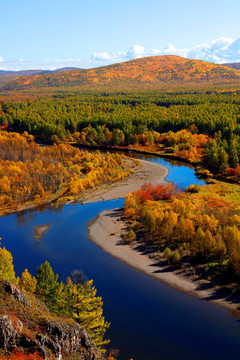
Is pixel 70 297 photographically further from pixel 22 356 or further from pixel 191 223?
pixel 191 223

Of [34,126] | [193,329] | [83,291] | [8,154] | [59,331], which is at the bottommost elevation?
[193,329]

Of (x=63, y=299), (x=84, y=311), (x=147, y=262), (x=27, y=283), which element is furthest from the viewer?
(x=147, y=262)

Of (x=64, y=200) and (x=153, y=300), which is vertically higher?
(x=64, y=200)

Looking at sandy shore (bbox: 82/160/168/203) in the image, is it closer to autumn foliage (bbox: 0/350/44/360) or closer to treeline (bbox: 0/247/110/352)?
treeline (bbox: 0/247/110/352)

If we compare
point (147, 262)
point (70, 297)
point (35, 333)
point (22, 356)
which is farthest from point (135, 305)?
point (22, 356)

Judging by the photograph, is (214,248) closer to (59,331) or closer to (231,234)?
(231,234)

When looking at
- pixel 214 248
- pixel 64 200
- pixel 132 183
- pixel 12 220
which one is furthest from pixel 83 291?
pixel 132 183
